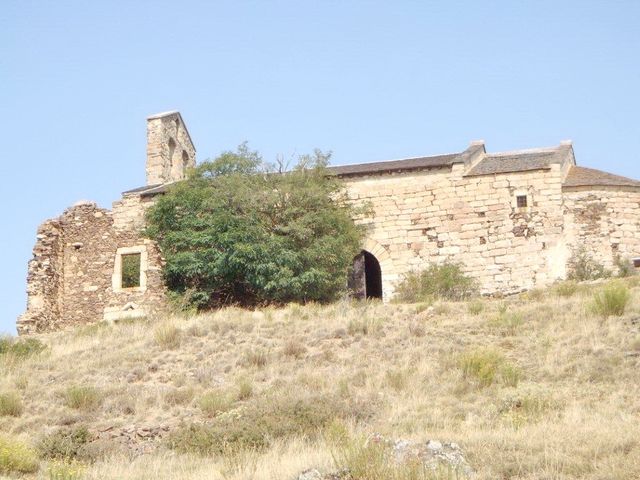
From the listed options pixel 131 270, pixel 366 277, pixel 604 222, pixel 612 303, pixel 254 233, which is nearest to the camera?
pixel 612 303

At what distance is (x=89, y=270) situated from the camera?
97.0 feet

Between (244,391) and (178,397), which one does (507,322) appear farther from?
(178,397)

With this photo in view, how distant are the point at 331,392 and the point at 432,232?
43.8ft

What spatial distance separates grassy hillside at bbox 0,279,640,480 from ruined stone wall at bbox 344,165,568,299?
411 centimetres

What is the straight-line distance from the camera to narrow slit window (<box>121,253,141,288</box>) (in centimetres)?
2905

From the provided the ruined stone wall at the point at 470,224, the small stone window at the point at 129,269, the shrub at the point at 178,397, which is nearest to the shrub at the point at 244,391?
the shrub at the point at 178,397

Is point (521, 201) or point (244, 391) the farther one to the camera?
point (521, 201)

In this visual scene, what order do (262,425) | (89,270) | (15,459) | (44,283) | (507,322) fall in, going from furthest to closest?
(89,270) < (44,283) < (507,322) < (262,425) < (15,459)

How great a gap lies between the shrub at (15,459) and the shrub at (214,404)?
3.41 meters

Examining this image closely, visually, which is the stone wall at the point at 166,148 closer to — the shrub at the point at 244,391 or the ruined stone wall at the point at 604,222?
the ruined stone wall at the point at 604,222

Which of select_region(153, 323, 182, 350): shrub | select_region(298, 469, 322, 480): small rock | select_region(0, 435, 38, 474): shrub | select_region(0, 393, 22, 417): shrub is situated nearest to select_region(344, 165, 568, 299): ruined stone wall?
select_region(153, 323, 182, 350): shrub

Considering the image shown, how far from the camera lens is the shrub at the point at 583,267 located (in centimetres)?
2662

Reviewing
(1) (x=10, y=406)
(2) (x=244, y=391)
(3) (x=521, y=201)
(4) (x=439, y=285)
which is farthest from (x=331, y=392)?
(3) (x=521, y=201)

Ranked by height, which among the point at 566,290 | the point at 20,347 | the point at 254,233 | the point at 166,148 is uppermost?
the point at 166,148
